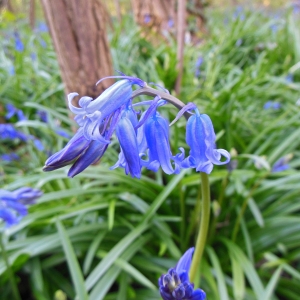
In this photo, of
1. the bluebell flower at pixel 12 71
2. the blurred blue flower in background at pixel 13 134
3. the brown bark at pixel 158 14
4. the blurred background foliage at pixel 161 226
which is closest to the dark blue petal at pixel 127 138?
the blurred background foliage at pixel 161 226

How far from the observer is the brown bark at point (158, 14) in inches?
223

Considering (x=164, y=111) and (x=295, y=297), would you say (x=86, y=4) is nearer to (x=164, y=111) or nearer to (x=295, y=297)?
(x=164, y=111)

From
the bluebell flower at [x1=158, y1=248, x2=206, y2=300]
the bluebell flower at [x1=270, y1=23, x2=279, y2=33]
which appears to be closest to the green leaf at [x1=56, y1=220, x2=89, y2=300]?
the bluebell flower at [x1=158, y1=248, x2=206, y2=300]

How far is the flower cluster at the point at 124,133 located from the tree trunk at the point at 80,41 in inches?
77.4

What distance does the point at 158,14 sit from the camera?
18.7 feet

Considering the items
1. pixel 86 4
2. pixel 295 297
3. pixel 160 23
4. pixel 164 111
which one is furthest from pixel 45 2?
pixel 160 23

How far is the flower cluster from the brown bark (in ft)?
16.9

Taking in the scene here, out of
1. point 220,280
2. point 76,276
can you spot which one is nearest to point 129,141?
point 76,276

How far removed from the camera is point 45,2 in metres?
2.51

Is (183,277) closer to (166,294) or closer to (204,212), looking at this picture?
(166,294)

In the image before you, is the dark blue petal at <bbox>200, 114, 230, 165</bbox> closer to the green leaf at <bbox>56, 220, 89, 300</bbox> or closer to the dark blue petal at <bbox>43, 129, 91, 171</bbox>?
the dark blue petal at <bbox>43, 129, 91, 171</bbox>

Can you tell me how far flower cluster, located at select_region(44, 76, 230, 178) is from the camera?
743mm

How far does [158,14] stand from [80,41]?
11.4ft

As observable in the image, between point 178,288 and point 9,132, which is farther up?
point 178,288
